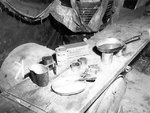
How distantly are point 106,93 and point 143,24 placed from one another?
2313 mm

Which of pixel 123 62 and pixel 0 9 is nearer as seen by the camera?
pixel 123 62

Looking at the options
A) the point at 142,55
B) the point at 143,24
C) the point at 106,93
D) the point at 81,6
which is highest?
the point at 81,6

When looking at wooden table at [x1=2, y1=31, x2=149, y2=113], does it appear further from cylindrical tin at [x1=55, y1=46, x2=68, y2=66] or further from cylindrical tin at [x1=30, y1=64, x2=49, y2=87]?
cylindrical tin at [x1=55, y1=46, x2=68, y2=66]

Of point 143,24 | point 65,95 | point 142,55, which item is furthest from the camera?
point 142,55

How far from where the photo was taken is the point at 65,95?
6.70 ft

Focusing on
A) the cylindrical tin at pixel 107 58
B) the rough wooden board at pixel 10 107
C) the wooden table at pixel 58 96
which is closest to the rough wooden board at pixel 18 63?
the wooden table at pixel 58 96

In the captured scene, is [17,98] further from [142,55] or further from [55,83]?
[142,55]

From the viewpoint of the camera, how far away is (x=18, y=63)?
134 inches

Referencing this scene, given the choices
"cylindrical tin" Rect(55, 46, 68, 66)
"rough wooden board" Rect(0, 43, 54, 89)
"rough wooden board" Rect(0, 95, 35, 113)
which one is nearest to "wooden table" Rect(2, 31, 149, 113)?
"rough wooden board" Rect(0, 95, 35, 113)

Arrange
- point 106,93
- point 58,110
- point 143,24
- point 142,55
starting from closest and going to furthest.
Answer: point 58,110 → point 106,93 → point 143,24 → point 142,55

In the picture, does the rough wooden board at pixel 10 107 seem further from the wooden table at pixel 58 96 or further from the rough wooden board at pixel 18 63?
the rough wooden board at pixel 18 63

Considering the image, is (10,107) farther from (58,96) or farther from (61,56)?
(61,56)

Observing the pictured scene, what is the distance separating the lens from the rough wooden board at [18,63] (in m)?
3.22

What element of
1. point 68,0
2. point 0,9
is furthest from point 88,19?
point 0,9
